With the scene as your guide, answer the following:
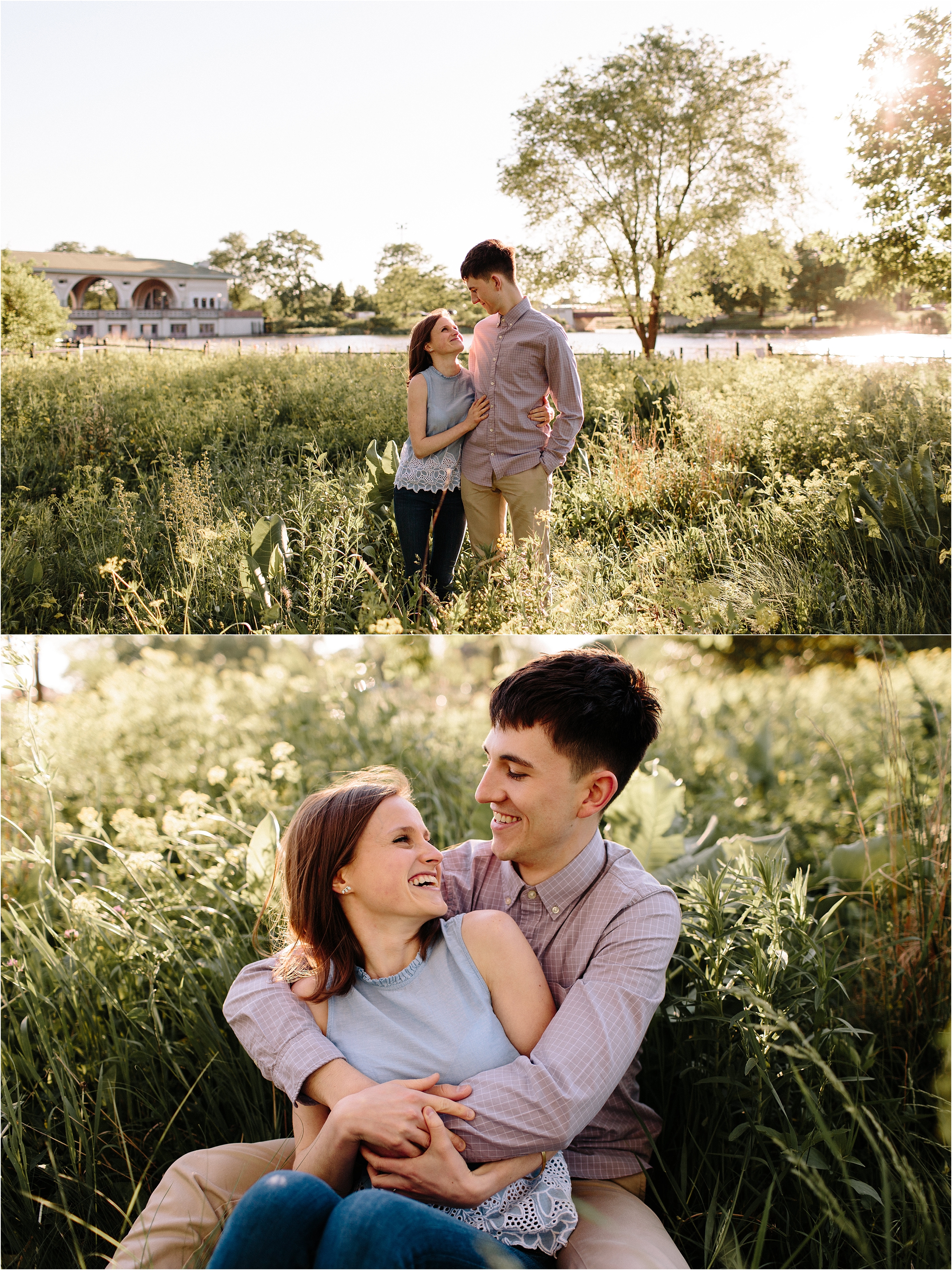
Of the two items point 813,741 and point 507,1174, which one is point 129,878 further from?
point 813,741

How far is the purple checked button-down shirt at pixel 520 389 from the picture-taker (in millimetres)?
3316

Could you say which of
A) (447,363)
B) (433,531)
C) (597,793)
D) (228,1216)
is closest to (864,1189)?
(597,793)

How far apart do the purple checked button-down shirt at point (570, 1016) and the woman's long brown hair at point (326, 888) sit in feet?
0.29

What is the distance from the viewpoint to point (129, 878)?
3.11 meters

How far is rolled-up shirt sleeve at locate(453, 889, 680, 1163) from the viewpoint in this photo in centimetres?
163

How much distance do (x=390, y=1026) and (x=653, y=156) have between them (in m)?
3.73

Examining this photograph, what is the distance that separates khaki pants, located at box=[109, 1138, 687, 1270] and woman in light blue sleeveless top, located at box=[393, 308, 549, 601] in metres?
2.14

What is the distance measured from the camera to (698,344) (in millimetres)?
4648

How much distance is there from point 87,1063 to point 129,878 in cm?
71

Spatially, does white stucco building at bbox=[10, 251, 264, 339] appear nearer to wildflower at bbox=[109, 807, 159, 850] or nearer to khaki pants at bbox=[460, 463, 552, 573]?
khaki pants at bbox=[460, 463, 552, 573]

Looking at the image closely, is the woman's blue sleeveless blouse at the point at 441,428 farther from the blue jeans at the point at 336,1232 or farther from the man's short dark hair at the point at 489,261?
the blue jeans at the point at 336,1232

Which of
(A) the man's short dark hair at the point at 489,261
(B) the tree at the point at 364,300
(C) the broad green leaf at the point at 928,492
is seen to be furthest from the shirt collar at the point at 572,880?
(B) the tree at the point at 364,300

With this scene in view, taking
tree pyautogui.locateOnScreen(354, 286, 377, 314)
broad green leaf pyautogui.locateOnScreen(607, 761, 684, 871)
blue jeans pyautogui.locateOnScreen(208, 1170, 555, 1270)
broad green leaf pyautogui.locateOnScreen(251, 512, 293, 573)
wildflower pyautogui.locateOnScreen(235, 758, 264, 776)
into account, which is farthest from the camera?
tree pyautogui.locateOnScreen(354, 286, 377, 314)

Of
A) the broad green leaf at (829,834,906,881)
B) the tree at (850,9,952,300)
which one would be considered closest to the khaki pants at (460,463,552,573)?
the broad green leaf at (829,834,906,881)
